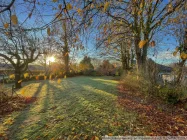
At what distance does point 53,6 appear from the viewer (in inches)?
99.0

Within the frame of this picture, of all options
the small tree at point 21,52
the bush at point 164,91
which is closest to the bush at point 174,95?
the bush at point 164,91

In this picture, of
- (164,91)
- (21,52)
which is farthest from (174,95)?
(21,52)

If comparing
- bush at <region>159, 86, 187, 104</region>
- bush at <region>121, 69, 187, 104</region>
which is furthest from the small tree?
bush at <region>159, 86, 187, 104</region>

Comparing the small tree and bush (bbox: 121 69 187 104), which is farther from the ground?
the small tree

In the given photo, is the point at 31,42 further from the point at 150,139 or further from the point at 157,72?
the point at 150,139

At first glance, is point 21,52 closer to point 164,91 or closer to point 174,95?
point 164,91

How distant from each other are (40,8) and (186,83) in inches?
215

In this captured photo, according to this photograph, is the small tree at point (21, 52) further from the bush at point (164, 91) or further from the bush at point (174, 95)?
the bush at point (174, 95)

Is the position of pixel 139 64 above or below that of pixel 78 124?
above

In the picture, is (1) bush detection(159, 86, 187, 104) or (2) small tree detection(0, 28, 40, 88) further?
(2) small tree detection(0, 28, 40, 88)

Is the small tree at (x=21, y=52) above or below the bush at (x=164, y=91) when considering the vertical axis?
above

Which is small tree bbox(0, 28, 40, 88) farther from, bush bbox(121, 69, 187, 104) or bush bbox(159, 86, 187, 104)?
bush bbox(159, 86, 187, 104)

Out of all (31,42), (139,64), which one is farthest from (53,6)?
(31,42)

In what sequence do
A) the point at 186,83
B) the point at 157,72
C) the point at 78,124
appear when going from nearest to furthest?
the point at 78,124 < the point at 186,83 < the point at 157,72
